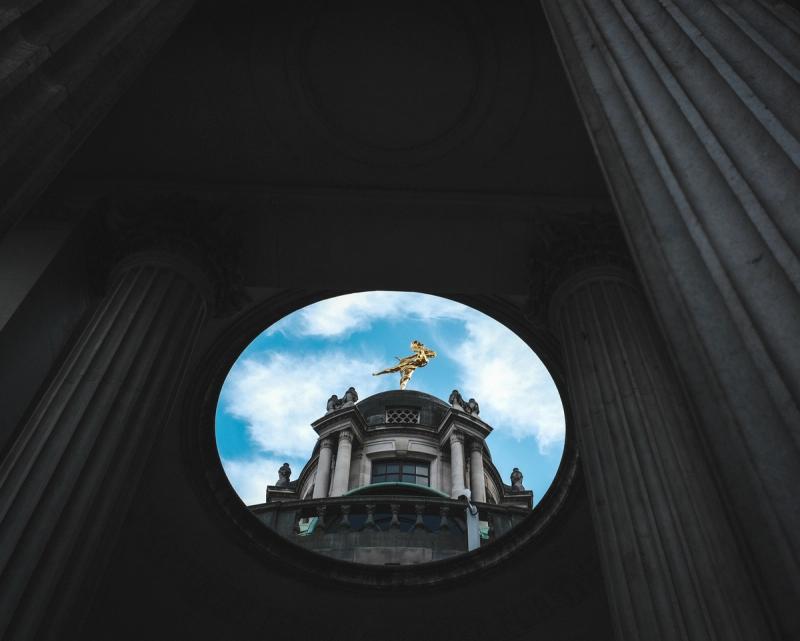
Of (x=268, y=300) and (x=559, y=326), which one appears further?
(x=268, y=300)

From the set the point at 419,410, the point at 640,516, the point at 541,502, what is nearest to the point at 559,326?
the point at 640,516

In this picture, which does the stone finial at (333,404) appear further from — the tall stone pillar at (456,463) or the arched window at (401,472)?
the tall stone pillar at (456,463)

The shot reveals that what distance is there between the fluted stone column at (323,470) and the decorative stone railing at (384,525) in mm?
12112

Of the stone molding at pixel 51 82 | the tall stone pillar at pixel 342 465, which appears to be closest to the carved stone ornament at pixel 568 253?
the stone molding at pixel 51 82

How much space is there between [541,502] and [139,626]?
9.81 meters

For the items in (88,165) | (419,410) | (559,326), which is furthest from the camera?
(419,410)

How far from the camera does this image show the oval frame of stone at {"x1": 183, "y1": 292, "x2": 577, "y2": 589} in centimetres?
1446

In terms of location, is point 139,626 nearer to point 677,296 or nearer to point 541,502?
point 541,502

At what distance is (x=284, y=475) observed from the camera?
38.5 metres

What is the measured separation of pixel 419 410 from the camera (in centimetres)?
3716

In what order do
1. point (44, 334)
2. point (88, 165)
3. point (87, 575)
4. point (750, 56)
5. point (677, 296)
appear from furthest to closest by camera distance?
point (88, 165) → point (44, 334) → point (87, 575) → point (750, 56) → point (677, 296)

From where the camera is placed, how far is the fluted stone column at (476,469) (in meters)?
31.3

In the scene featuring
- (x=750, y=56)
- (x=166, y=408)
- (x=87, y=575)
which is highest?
(x=166, y=408)

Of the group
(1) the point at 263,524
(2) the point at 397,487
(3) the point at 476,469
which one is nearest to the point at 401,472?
(3) the point at 476,469
